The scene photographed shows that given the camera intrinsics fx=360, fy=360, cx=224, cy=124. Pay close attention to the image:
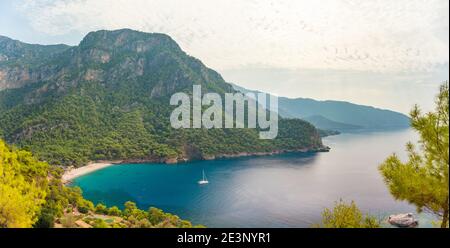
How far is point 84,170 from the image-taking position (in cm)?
4366

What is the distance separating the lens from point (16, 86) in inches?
3046

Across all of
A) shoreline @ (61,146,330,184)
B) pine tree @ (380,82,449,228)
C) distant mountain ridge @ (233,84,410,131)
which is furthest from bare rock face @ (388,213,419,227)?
distant mountain ridge @ (233,84,410,131)

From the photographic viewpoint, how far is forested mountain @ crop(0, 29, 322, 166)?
53812 mm

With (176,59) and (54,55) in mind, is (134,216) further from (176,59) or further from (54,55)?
(54,55)

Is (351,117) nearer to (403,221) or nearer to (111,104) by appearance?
(111,104)

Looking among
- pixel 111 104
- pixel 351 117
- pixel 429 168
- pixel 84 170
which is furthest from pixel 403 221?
pixel 351 117

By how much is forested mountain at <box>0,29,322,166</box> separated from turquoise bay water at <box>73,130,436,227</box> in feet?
22.9

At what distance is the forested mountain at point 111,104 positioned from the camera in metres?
53.8

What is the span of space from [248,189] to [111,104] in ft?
149

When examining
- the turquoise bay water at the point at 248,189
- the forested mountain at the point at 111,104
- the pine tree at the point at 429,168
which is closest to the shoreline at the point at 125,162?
the forested mountain at the point at 111,104

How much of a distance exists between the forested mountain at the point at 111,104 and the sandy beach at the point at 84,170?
151 cm

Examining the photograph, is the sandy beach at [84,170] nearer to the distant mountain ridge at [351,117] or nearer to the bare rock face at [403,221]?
the bare rock face at [403,221]

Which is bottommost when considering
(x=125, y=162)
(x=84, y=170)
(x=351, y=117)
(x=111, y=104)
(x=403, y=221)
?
(x=403, y=221)
